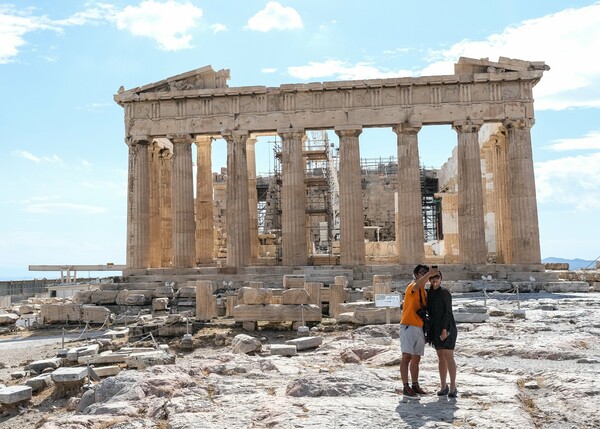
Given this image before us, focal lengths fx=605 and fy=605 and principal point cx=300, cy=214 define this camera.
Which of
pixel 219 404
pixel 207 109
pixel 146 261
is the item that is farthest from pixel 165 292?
pixel 219 404

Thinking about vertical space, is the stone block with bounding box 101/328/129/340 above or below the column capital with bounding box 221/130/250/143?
below

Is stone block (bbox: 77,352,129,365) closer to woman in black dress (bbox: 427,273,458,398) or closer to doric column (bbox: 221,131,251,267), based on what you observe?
woman in black dress (bbox: 427,273,458,398)

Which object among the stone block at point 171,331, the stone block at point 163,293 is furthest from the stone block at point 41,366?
the stone block at point 163,293

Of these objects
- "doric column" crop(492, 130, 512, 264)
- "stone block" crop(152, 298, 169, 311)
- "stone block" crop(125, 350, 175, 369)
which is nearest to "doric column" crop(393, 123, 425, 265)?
"doric column" crop(492, 130, 512, 264)

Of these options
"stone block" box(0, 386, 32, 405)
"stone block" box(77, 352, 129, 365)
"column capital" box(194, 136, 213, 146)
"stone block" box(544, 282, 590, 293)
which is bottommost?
"stone block" box(0, 386, 32, 405)

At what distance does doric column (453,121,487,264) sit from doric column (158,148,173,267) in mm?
14467

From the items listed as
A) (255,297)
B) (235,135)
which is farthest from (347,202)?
(255,297)

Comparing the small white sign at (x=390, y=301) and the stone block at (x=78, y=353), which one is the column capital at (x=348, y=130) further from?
the stone block at (x=78, y=353)

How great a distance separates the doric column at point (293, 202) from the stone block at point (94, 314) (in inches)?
353

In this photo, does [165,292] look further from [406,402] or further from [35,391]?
[406,402]

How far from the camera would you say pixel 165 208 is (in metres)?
32.1

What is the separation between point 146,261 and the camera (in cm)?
2809

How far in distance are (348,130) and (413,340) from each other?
2040 centimetres

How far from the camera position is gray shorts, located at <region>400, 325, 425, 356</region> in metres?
7.48
